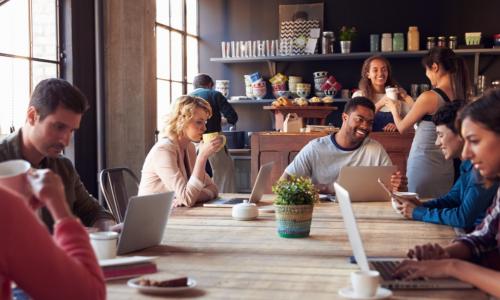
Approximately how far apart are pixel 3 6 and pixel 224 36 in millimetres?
4296

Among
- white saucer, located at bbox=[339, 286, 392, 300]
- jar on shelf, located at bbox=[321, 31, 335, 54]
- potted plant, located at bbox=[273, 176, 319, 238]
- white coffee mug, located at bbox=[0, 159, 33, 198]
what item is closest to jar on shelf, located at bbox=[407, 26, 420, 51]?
jar on shelf, located at bbox=[321, 31, 335, 54]

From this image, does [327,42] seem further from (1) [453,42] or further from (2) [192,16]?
(2) [192,16]

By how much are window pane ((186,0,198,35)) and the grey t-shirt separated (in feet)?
13.3

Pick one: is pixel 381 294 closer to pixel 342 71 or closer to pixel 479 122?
pixel 479 122

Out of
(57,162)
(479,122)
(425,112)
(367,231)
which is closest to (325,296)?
(479,122)

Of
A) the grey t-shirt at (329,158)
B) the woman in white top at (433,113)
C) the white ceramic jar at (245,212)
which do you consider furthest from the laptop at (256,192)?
the woman in white top at (433,113)

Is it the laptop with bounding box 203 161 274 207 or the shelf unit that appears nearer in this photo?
the laptop with bounding box 203 161 274 207

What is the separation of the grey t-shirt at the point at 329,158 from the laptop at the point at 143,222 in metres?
1.78

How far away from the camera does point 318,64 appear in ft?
26.8

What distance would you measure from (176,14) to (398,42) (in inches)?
93.8

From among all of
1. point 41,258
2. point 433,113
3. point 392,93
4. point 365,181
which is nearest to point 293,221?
point 365,181

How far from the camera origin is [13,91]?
4.41 m

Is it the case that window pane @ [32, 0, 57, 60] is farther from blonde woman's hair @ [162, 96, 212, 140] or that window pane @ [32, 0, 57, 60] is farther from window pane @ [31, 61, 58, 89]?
blonde woman's hair @ [162, 96, 212, 140]

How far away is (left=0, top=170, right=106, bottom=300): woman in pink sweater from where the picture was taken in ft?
4.25
